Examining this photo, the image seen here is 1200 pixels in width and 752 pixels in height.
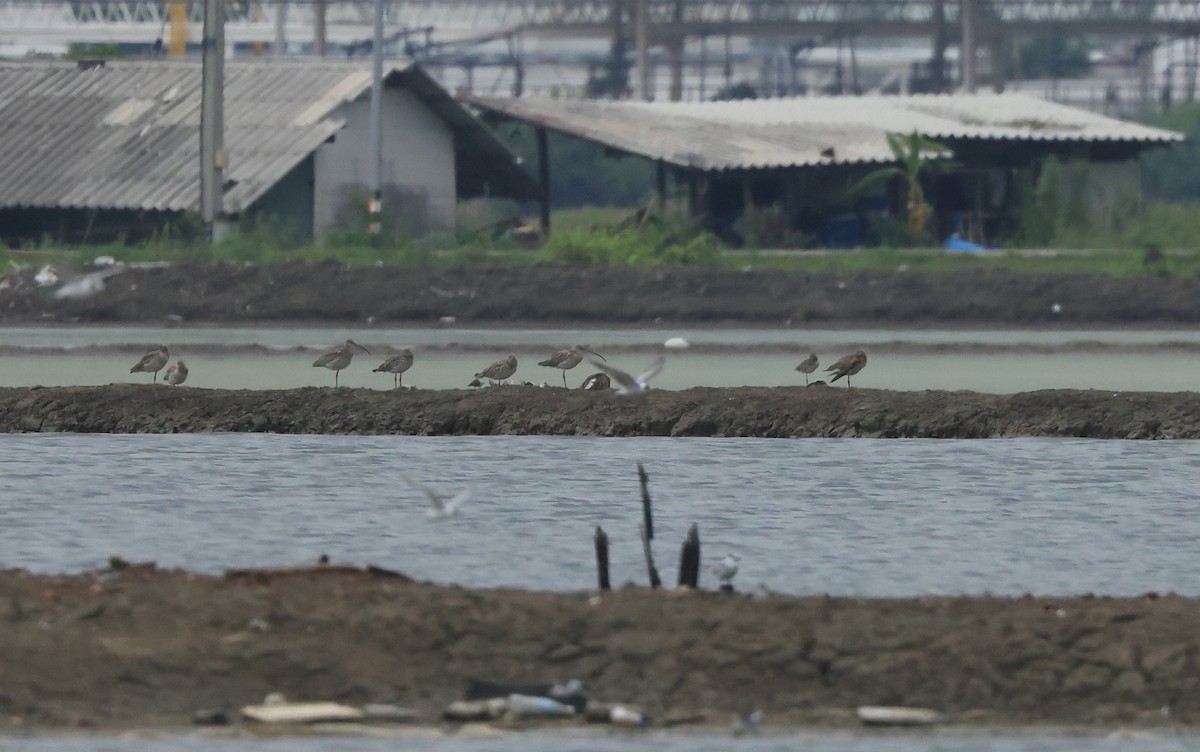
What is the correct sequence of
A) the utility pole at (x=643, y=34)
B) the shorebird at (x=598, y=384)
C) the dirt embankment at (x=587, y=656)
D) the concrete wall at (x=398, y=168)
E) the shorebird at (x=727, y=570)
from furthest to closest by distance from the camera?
the utility pole at (x=643, y=34)
the concrete wall at (x=398, y=168)
the shorebird at (x=598, y=384)
the shorebird at (x=727, y=570)
the dirt embankment at (x=587, y=656)

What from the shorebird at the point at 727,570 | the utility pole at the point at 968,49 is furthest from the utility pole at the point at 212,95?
the utility pole at the point at 968,49

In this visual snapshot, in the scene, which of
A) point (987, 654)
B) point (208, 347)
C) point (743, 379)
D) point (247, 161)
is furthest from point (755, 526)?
point (247, 161)

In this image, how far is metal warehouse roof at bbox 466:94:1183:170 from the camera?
4428 cm

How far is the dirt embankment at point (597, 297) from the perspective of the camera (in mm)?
35656

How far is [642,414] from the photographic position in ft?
70.2

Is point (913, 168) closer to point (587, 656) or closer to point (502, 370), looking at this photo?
point (502, 370)

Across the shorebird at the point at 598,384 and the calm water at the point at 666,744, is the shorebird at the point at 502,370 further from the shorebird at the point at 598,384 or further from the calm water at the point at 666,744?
the calm water at the point at 666,744

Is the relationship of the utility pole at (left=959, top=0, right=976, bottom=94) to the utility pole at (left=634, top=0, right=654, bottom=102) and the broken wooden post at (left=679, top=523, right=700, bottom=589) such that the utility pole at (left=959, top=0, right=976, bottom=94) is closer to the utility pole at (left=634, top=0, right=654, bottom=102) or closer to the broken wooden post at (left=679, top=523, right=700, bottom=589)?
the utility pole at (left=634, top=0, right=654, bottom=102)

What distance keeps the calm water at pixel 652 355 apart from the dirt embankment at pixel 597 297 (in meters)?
0.85

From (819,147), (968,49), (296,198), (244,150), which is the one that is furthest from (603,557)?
(968,49)

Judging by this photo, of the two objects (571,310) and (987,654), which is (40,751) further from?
(571,310)

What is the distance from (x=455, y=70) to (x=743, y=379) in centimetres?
6443

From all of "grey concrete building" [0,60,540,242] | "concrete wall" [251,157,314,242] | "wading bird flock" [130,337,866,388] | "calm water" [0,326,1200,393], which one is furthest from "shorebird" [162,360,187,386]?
"concrete wall" [251,157,314,242]

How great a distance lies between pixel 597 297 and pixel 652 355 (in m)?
6.05
